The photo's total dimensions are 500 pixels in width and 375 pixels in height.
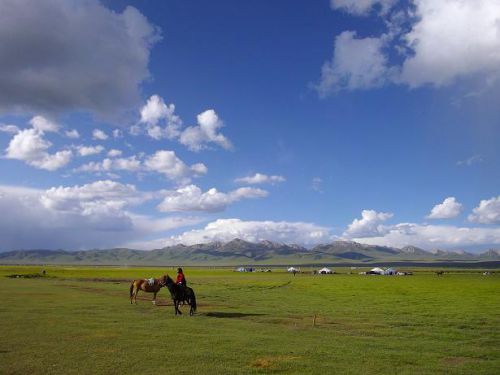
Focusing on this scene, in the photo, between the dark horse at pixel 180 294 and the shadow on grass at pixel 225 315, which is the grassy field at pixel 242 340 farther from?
Result: the dark horse at pixel 180 294

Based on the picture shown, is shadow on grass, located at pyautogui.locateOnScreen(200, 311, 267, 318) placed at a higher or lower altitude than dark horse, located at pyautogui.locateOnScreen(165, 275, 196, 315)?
lower

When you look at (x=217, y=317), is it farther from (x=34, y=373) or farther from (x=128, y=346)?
(x=34, y=373)

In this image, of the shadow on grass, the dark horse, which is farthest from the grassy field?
the dark horse

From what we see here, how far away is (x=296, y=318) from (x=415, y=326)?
6925 millimetres

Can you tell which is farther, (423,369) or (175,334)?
(175,334)

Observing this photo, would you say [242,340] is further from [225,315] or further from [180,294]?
[180,294]

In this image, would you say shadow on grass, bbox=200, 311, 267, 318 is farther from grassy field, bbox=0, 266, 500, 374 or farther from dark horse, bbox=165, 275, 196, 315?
dark horse, bbox=165, 275, 196, 315

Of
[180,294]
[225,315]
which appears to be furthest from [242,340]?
[180,294]

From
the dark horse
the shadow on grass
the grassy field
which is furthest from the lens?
A: the dark horse

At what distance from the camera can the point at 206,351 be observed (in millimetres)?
16953

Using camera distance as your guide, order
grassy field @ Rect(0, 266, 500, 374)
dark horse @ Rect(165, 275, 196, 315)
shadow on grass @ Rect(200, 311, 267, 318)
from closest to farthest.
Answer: grassy field @ Rect(0, 266, 500, 374)
shadow on grass @ Rect(200, 311, 267, 318)
dark horse @ Rect(165, 275, 196, 315)

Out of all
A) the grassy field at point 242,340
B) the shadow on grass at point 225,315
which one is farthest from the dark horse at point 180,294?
the shadow on grass at point 225,315

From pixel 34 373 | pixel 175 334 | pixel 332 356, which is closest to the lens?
pixel 34 373

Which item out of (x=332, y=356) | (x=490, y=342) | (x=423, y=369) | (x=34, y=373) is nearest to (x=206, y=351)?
(x=332, y=356)
